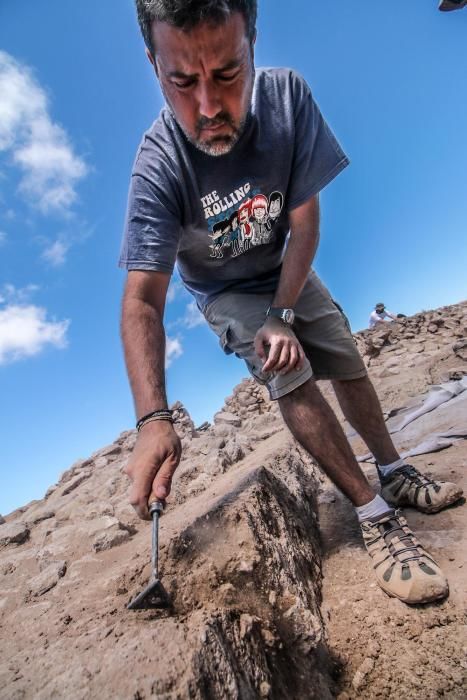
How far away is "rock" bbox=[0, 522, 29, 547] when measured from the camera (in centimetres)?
305

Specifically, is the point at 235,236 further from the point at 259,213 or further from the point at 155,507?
the point at 155,507

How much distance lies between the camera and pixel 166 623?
1.00 metres

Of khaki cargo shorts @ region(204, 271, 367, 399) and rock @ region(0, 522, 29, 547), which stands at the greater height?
khaki cargo shorts @ region(204, 271, 367, 399)

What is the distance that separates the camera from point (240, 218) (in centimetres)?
196

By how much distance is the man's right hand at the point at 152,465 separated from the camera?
122 centimetres

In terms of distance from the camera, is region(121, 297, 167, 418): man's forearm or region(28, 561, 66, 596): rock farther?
region(28, 561, 66, 596): rock

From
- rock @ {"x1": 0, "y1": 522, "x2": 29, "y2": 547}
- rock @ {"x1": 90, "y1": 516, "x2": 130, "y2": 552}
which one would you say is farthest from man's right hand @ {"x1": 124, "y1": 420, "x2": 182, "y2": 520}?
rock @ {"x1": 0, "y1": 522, "x2": 29, "y2": 547}

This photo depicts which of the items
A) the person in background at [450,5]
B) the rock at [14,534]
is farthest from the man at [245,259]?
the person in background at [450,5]

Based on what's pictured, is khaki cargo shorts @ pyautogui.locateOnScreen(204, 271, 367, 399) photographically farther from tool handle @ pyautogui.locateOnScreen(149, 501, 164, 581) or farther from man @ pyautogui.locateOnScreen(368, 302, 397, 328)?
man @ pyautogui.locateOnScreen(368, 302, 397, 328)

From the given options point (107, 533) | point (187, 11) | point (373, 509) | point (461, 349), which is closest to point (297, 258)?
point (187, 11)

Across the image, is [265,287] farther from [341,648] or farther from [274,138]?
[341,648]

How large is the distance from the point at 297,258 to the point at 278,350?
1.92 ft

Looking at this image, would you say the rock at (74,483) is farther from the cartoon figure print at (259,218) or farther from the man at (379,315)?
the man at (379,315)

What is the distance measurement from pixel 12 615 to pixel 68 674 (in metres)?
0.97
